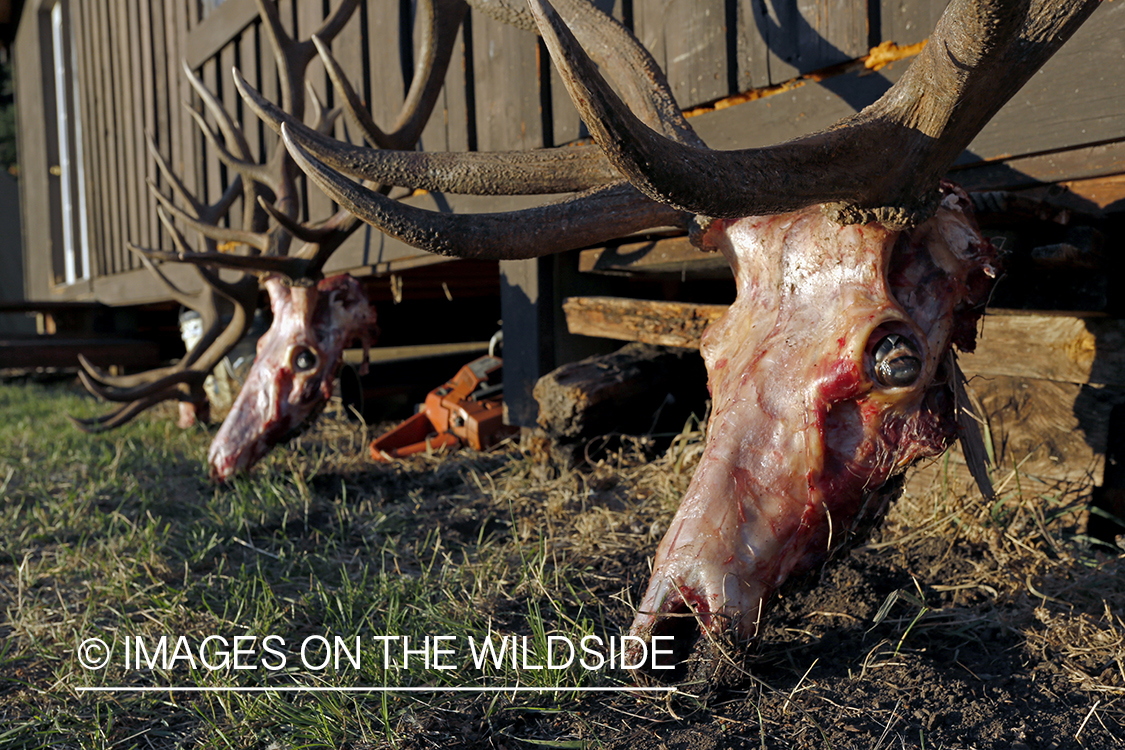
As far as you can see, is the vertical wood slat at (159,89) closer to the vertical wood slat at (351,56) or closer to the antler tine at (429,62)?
the vertical wood slat at (351,56)

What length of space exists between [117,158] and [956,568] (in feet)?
30.4

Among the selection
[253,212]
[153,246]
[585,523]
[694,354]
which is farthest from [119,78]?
[585,523]

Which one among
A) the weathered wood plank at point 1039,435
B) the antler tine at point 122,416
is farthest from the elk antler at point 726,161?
the antler tine at point 122,416

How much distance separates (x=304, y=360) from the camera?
3.70 metres

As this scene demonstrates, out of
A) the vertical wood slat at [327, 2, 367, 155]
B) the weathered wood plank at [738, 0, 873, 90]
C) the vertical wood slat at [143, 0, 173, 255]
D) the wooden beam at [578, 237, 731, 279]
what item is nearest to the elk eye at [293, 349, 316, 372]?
the wooden beam at [578, 237, 731, 279]

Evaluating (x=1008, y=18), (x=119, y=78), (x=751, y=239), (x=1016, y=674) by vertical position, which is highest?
(x=119, y=78)

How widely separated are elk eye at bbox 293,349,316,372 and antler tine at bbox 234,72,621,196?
1.90m

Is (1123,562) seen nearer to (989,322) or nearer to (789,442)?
(989,322)

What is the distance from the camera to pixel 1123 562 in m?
2.19

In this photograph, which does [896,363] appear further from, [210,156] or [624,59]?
[210,156]

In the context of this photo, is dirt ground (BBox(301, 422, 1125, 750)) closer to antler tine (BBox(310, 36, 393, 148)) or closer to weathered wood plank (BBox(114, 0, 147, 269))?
antler tine (BBox(310, 36, 393, 148))

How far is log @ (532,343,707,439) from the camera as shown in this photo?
3256 mm

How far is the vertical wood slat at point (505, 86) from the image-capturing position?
3.98 meters

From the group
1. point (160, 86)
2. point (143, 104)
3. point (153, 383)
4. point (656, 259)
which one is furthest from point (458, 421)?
point (143, 104)
